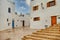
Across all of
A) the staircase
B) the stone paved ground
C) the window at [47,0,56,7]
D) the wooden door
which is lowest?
the stone paved ground

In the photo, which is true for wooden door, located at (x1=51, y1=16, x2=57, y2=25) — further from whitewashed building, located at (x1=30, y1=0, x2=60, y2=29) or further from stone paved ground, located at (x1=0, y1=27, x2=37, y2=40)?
stone paved ground, located at (x1=0, y1=27, x2=37, y2=40)

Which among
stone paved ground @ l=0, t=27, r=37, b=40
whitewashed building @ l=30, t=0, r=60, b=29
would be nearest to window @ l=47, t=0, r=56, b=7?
whitewashed building @ l=30, t=0, r=60, b=29

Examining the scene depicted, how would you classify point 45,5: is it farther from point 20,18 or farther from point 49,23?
point 20,18

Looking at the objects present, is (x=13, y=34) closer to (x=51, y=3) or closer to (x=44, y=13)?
(x=44, y=13)

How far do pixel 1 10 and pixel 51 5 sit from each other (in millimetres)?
9043

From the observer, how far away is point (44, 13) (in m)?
17.2

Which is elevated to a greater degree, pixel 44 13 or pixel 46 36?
pixel 44 13

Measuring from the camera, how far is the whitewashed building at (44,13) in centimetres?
1456

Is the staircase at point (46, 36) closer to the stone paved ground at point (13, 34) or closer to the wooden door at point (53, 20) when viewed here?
the stone paved ground at point (13, 34)

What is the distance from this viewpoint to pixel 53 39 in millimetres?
6918

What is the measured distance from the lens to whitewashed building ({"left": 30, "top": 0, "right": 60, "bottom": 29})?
573 inches

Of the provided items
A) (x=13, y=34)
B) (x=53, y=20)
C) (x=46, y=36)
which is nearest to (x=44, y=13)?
(x=53, y=20)

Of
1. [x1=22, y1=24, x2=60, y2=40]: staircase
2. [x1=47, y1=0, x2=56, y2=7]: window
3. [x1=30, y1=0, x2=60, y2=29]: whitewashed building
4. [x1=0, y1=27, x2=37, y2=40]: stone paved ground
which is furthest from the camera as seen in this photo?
[x1=47, y1=0, x2=56, y2=7]: window

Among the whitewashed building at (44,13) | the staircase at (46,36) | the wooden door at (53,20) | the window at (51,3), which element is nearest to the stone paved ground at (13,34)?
the staircase at (46,36)
